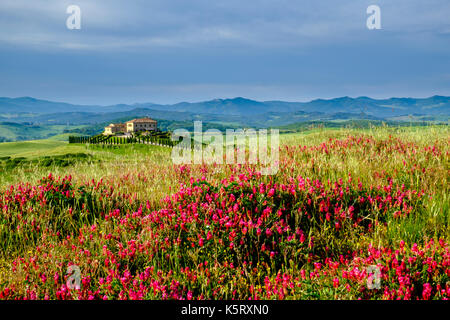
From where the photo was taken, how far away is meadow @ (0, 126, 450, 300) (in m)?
3.46

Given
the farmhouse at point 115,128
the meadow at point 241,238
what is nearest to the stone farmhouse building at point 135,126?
the farmhouse at point 115,128

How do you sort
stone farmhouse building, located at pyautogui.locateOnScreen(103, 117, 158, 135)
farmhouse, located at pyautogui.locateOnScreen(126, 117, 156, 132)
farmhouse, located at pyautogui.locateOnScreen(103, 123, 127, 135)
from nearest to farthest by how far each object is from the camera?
farmhouse, located at pyautogui.locateOnScreen(126, 117, 156, 132) → stone farmhouse building, located at pyautogui.locateOnScreen(103, 117, 158, 135) → farmhouse, located at pyautogui.locateOnScreen(103, 123, 127, 135)

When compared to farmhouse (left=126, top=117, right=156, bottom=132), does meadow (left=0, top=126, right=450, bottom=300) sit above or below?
below

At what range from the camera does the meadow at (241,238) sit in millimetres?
3461

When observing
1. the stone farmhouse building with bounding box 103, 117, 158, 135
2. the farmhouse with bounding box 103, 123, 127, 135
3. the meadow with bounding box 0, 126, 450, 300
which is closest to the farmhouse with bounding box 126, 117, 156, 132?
the stone farmhouse building with bounding box 103, 117, 158, 135

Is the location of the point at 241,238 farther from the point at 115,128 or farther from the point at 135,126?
the point at 115,128

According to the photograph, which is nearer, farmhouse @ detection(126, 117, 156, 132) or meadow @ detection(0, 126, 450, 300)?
meadow @ detection(0, 126, 450, 300)

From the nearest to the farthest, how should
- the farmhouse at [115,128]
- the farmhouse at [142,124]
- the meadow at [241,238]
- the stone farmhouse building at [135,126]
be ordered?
the meadow at [241,238] < the farmhouse at [142,124] < the stone farmhouse building at [135,126] < the farmhouse at [115,128]

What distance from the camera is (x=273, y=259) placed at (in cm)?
418

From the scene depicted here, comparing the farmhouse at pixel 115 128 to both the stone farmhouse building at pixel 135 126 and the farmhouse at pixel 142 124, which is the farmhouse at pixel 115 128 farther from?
the farmhouse at pixel 142 124

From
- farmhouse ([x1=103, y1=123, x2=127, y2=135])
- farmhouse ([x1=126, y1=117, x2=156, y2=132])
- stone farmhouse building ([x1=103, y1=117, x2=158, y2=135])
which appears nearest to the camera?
farmhouse ([x1=126, y1=117, x2=156, y2=132])

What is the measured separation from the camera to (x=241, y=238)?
4.29 metres

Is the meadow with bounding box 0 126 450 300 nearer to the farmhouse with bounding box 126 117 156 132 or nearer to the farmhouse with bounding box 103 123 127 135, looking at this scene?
the farmhouse with bounding box 126 117 156 132
